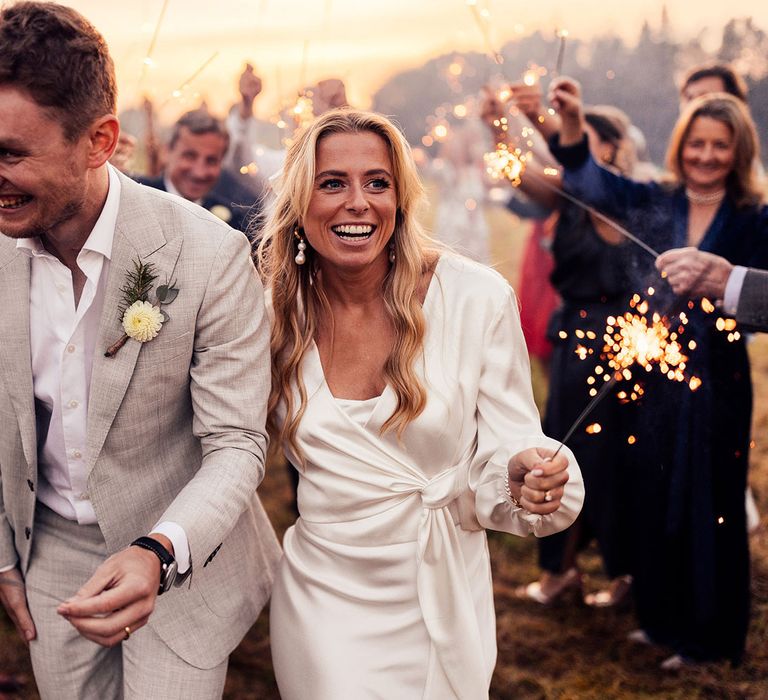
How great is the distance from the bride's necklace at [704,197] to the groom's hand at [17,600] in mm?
2802

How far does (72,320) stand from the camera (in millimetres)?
2400

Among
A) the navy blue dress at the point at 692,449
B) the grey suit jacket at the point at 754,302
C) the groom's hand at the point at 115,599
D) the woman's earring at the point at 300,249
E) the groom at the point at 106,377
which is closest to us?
the groom's hand at the point at 115,599

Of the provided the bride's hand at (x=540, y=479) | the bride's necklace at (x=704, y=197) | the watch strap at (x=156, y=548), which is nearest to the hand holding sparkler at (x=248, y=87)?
the bride's necklace at (x=704, y=197)

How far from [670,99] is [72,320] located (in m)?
3.18

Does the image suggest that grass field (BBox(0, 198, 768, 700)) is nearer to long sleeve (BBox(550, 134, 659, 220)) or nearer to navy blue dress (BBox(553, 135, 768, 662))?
navy blue dress (BBox(553, 135, 768, 662))

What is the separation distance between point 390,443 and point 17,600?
3.77 ft

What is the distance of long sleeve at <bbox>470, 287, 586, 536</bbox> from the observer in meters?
2.46

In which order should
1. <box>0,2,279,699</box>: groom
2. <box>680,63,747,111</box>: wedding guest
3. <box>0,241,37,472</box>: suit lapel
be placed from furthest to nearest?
<box>680,63,747,111</box>: wedding guest, <box>0,241,37,472</box>: suit lapel, <box>0,2,279,699</box>: groom

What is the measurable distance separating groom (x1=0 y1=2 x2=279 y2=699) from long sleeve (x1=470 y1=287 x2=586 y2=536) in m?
0.61

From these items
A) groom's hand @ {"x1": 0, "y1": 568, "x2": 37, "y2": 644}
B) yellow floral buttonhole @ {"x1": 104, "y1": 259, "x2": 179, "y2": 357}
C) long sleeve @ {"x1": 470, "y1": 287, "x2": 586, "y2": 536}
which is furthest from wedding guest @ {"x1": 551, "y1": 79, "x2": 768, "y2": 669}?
groom's hand @ {"x1": 0, "y1": 568, "x2": 37, "y2": 644}

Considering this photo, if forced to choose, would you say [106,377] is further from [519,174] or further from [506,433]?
[519,174]

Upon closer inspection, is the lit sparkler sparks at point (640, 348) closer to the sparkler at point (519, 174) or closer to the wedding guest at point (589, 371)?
the wedding guest at point (589, 371)

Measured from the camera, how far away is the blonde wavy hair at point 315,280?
8.50 ft

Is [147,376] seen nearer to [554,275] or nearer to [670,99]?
[554,275]
